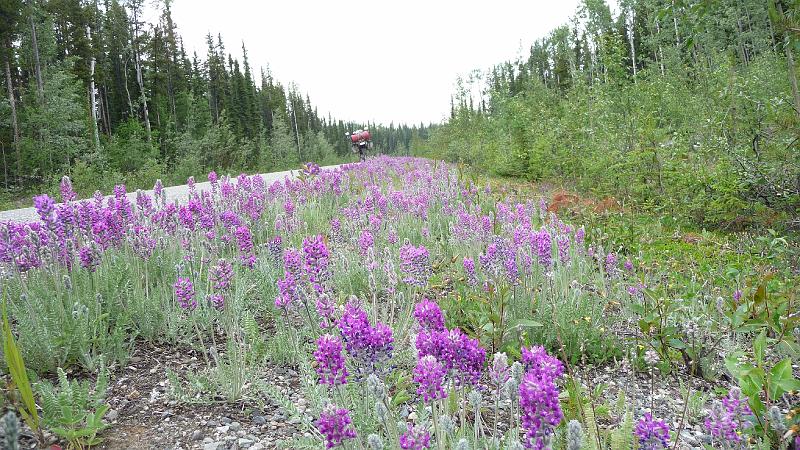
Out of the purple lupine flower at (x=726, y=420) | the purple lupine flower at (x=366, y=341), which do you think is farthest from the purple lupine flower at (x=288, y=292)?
the purple lupine flower at (x=726, y=420)

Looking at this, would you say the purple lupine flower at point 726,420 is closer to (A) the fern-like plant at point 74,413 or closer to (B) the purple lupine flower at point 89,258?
(A) the fern-like plant at point 74,413

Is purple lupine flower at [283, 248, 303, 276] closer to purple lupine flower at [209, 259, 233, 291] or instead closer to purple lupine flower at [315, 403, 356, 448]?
purple lupine flower at [209, 259, 233, 291]

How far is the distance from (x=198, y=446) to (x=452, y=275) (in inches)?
105

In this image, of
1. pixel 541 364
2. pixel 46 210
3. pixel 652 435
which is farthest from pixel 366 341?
pixel 46 210

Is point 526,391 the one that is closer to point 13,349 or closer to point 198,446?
point 198,446

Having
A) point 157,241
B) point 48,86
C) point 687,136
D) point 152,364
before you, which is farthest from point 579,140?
point 48,86

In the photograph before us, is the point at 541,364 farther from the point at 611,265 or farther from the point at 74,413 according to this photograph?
the point at 611,265

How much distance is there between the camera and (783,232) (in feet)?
18.1

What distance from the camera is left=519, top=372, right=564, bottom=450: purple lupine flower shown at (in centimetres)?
129

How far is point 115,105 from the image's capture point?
155 feet

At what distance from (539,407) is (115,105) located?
5587 centimetres

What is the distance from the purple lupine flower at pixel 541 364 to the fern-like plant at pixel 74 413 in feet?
6.24

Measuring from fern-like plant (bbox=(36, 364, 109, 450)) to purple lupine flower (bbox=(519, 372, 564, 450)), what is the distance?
1909 mm

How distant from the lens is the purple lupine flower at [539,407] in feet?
4.23
